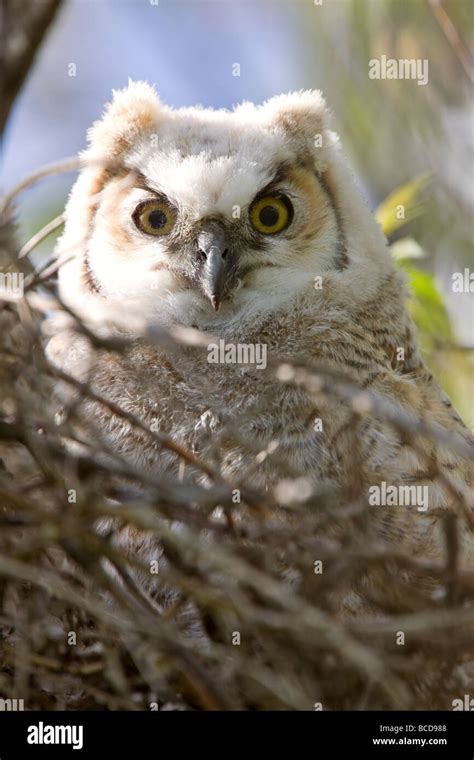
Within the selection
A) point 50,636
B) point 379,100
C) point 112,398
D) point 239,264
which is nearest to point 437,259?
point 379,100

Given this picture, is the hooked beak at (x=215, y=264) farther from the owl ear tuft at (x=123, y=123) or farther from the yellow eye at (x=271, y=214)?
the owl ear tuft at (x=123, y=123)

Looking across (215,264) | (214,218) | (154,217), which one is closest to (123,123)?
(154,217)

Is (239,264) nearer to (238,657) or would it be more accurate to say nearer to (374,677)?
(238,657)

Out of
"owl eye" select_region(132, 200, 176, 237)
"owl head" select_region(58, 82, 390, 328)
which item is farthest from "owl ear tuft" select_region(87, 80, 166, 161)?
"owl eye" select_region(132, 200, 176, 237)

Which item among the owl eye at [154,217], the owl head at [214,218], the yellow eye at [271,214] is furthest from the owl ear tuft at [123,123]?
the yellow eye at [271,214]

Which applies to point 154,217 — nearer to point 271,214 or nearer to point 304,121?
point 271,214

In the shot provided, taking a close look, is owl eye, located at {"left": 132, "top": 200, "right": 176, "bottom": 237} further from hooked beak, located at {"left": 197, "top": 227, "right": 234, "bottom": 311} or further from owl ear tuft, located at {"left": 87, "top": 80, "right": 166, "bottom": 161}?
owl ear tuft, located at {"left": 87, "top": 80, "right": 166, "bottom": 161}
